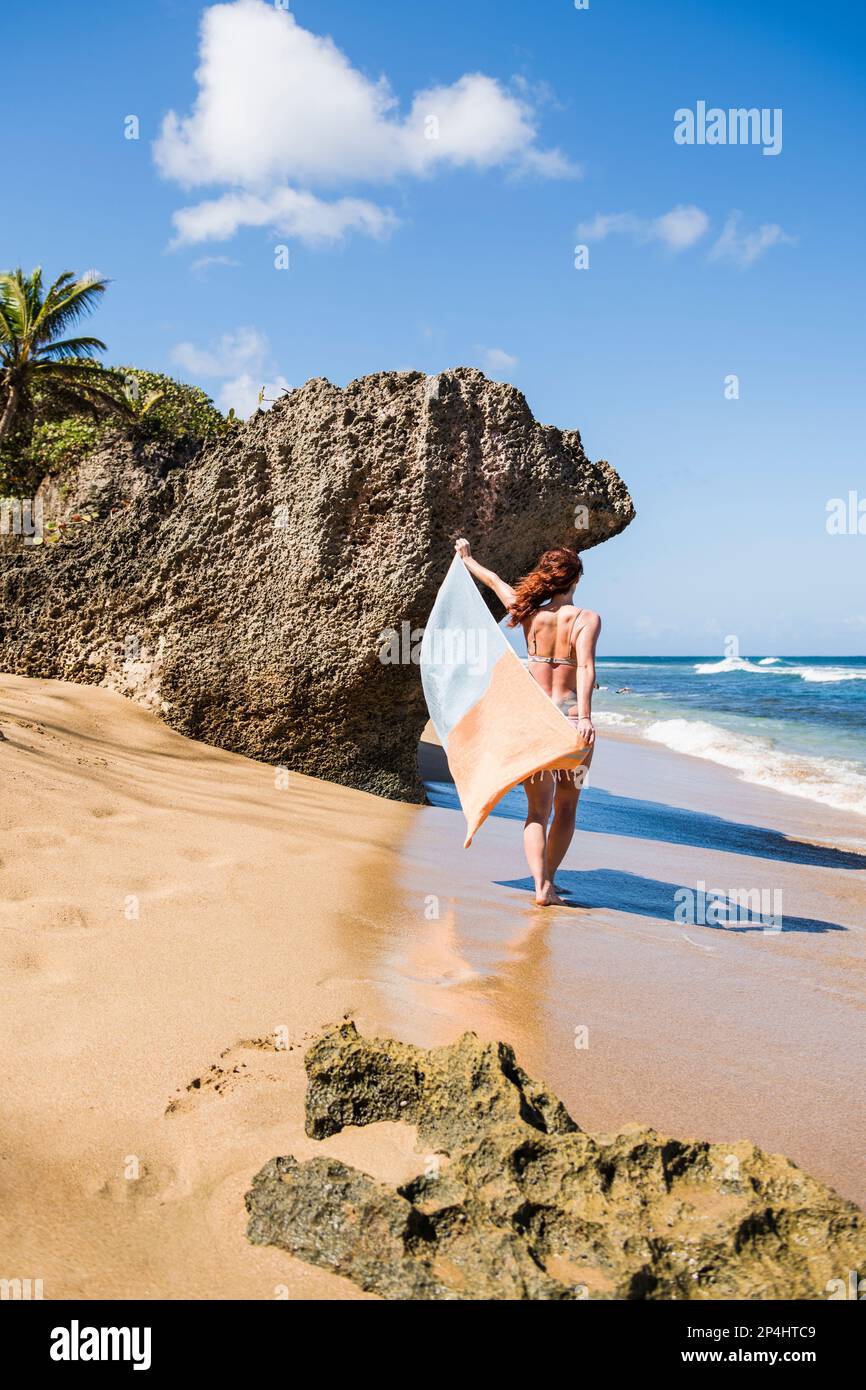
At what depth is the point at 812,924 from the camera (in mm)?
4422

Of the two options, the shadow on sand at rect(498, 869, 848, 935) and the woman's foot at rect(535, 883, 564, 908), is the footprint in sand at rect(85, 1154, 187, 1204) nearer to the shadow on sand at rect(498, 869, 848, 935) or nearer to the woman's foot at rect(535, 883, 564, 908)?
the woman's foot at rect(535, 883, 564, 908)

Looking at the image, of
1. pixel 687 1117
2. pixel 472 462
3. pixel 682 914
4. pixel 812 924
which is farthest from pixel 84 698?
pixel 687 1117

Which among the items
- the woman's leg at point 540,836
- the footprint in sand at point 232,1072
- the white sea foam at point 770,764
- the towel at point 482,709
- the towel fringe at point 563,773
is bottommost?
the white sea foam at point 770,764

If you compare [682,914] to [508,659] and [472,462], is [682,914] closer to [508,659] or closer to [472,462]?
[508,659]

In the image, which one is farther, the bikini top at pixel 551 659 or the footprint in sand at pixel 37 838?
the bikini top at pixel 551 659

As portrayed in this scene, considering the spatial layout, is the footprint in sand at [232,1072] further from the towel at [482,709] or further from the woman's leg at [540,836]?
the towel at [482,709]

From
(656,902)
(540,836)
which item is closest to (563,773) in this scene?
(540,836)

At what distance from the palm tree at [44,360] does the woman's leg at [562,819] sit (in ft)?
63.1

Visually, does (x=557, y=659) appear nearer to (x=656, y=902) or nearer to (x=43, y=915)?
(x=656, y=902)

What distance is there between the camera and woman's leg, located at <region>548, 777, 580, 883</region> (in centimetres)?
446

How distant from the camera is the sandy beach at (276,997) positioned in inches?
70.2

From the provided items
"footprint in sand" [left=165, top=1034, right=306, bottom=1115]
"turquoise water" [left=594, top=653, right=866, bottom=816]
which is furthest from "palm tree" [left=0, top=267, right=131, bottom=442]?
"footprint in sand" [left=165, top=1034, right=306, bottom=1115]

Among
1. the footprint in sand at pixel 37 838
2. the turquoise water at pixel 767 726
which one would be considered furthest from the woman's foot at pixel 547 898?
the turquoise water at pixel 767 726

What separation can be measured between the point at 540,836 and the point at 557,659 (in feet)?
3.00
